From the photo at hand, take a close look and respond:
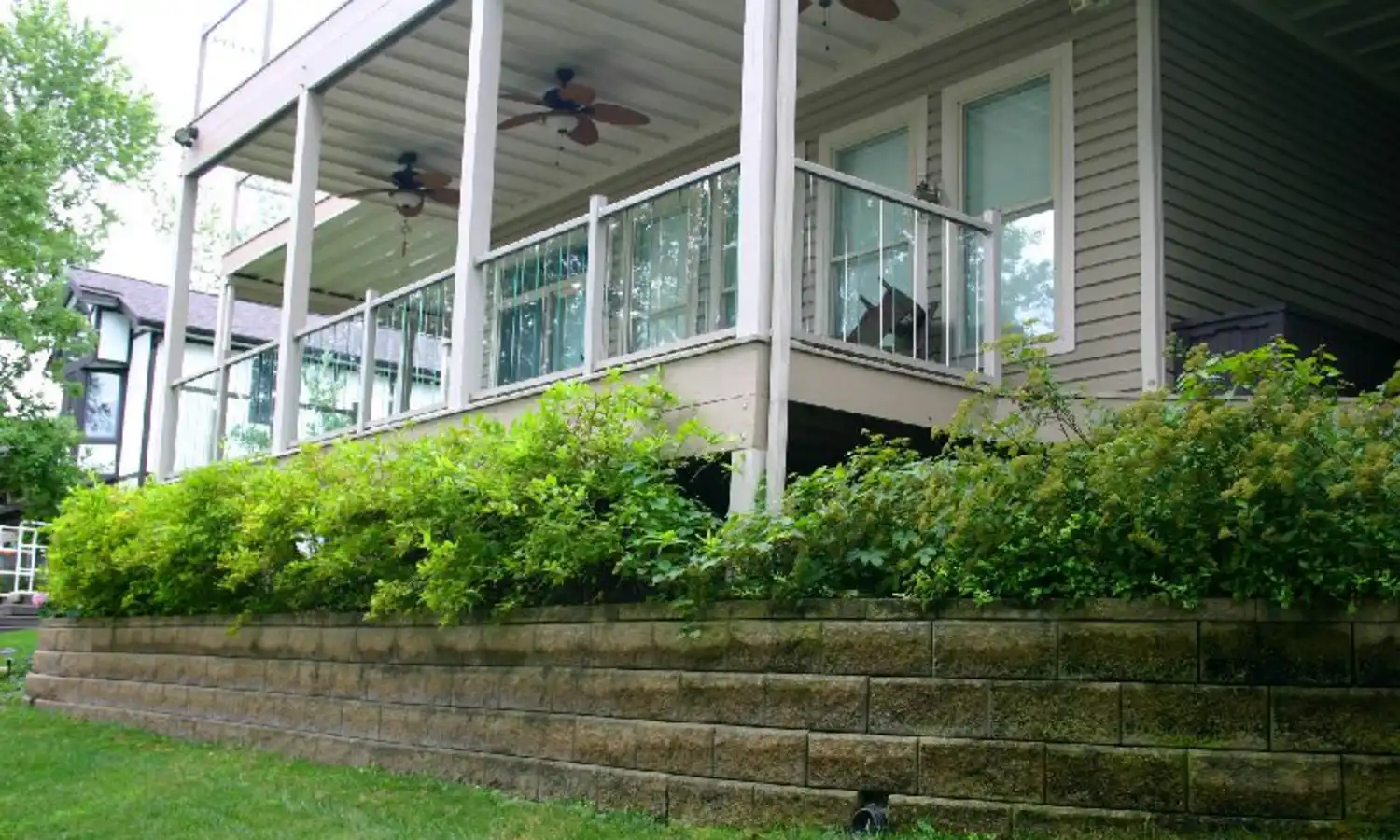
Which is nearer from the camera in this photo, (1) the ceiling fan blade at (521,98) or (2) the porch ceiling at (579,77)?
(2) the porch ceiling at (579,77)

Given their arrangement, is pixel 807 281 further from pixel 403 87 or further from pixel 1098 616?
pixel 1098 616

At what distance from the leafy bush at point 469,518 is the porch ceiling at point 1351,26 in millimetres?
5156

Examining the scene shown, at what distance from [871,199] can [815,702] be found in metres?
5.07

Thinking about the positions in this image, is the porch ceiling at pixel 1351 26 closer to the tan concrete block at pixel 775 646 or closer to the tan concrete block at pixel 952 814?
the tan concrete block at pixel 775 646

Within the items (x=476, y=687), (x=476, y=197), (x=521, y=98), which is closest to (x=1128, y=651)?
(x=476, y=687)

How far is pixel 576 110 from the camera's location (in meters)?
10.6

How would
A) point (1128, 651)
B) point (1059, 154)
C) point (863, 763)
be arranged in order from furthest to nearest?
point (1059, 154) < point (863, 763) < point (1128, 651)

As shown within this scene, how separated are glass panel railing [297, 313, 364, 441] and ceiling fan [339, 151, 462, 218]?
7.45 feet

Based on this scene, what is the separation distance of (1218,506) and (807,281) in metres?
5.96

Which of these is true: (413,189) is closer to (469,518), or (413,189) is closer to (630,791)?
(469,518)

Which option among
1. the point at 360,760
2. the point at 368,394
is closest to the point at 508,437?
the point at 360,760

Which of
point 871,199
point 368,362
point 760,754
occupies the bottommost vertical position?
point 760,754

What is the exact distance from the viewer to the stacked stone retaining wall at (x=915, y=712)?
161 inches

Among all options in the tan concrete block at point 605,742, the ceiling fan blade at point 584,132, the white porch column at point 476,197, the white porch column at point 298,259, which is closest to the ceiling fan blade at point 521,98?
the ceiling fan blade at point 584,132
